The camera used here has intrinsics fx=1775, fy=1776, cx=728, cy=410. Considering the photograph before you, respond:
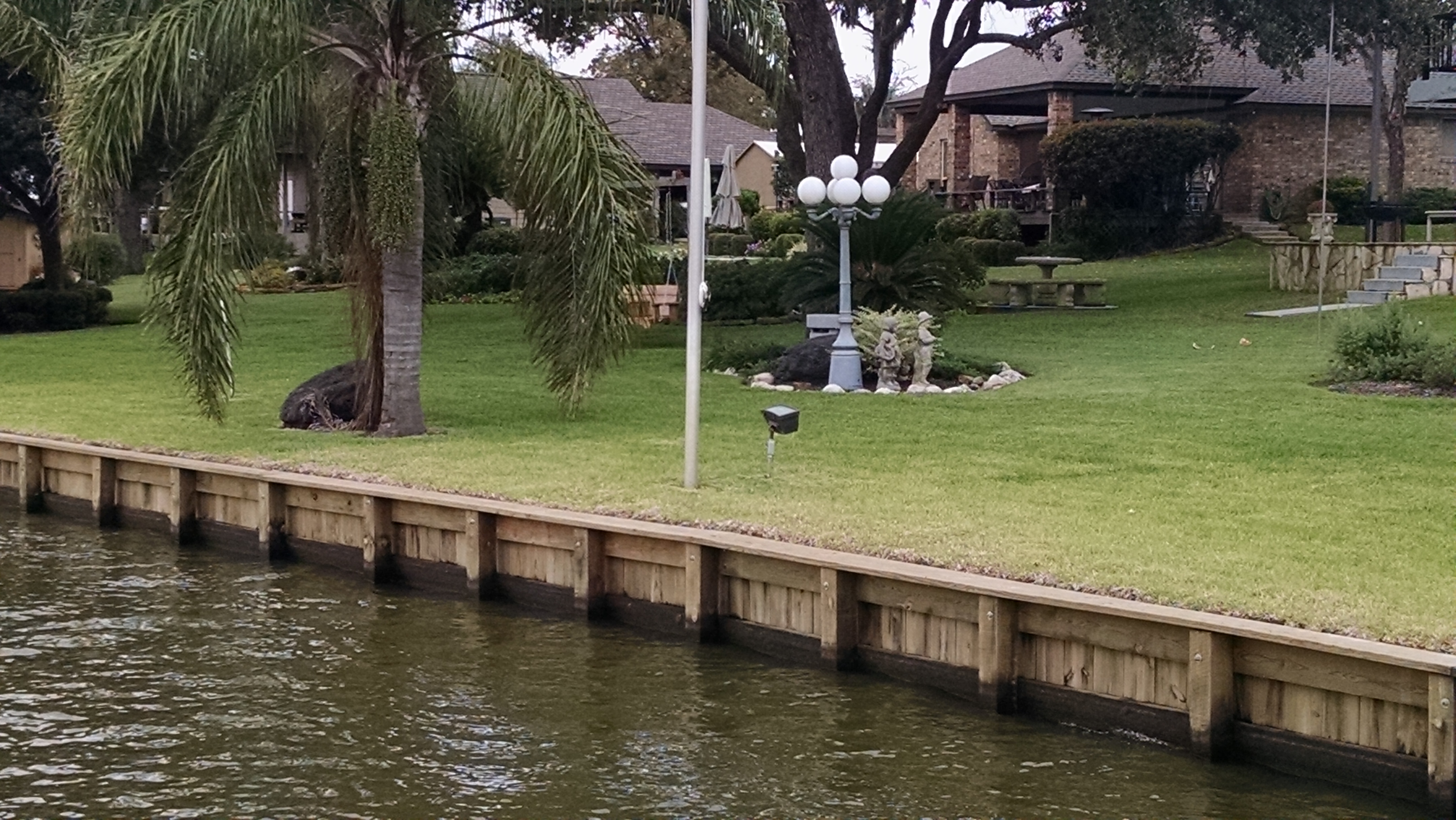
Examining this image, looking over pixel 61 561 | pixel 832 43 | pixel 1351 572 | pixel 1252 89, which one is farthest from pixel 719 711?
pixel 1252 89

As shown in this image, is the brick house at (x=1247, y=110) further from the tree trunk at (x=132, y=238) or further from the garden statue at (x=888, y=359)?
the garden statue at (x=888, y=359)

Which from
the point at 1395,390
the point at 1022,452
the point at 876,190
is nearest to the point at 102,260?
the point at 876,190

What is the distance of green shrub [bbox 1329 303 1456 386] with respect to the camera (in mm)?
18344

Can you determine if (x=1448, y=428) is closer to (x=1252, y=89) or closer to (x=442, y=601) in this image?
(x=442, y=601)

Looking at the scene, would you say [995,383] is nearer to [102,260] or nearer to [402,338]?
[402,338]

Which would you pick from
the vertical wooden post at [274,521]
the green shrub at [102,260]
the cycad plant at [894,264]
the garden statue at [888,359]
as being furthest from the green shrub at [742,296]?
the vertical wooden post at [274,521]

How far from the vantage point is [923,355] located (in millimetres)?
19969

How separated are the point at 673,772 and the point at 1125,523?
400cm

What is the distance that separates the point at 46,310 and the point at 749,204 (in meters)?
26.4

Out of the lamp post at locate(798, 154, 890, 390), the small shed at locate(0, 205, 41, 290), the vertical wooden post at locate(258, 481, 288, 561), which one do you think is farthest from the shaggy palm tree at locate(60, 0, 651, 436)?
the small shed at locate(0, 205, 41, 290)

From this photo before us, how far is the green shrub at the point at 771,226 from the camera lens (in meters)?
49.2

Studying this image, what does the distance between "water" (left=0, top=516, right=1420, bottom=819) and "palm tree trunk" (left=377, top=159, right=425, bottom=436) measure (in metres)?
4.42

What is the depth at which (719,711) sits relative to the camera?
10039mm

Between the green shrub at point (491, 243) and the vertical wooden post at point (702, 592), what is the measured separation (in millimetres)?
29258
